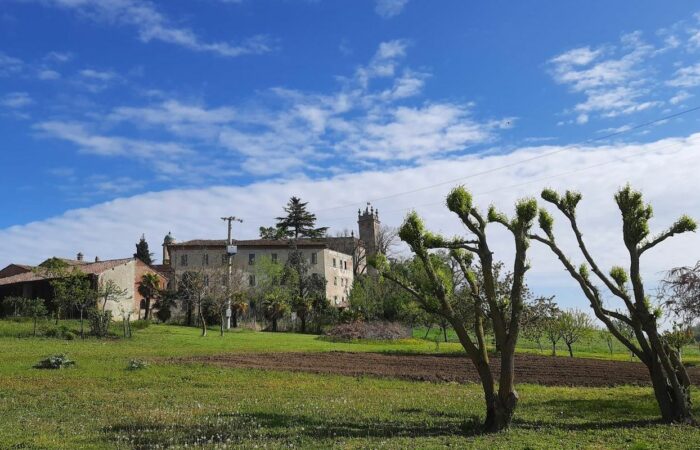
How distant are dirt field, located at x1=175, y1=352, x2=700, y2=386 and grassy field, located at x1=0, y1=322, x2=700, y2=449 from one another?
142cm

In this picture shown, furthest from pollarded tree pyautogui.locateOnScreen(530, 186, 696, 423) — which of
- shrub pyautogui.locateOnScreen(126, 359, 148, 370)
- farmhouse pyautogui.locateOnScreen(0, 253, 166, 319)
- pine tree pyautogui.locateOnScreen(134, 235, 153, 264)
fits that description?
pine tree pyautogui.locateOnScreen(134, 235, 153, 264)

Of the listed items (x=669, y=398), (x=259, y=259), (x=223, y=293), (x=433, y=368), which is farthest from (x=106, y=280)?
(x=669, y=398)

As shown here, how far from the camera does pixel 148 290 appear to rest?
6134 cm

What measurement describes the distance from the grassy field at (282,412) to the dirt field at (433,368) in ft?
4.67

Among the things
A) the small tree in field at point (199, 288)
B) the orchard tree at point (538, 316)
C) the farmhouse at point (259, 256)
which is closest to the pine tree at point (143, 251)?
the farmhouse at point (259, 256)

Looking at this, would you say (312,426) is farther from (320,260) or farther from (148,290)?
(320,260)

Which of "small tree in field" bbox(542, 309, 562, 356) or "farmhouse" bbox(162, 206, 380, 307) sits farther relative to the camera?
"farmhouse" bbox(162, 206, 380, 307)

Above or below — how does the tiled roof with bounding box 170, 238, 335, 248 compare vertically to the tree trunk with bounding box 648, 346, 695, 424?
above

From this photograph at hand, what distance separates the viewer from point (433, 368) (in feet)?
77.8

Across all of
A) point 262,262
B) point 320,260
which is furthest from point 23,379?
point 320,260

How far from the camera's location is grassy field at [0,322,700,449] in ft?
29.2

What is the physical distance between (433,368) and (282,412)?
12.9 meters

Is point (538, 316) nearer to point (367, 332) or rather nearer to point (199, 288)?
point (367, 332)

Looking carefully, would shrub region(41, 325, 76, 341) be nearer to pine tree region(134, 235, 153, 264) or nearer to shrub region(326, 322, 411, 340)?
shrub region(326, 322, 411, 340)
